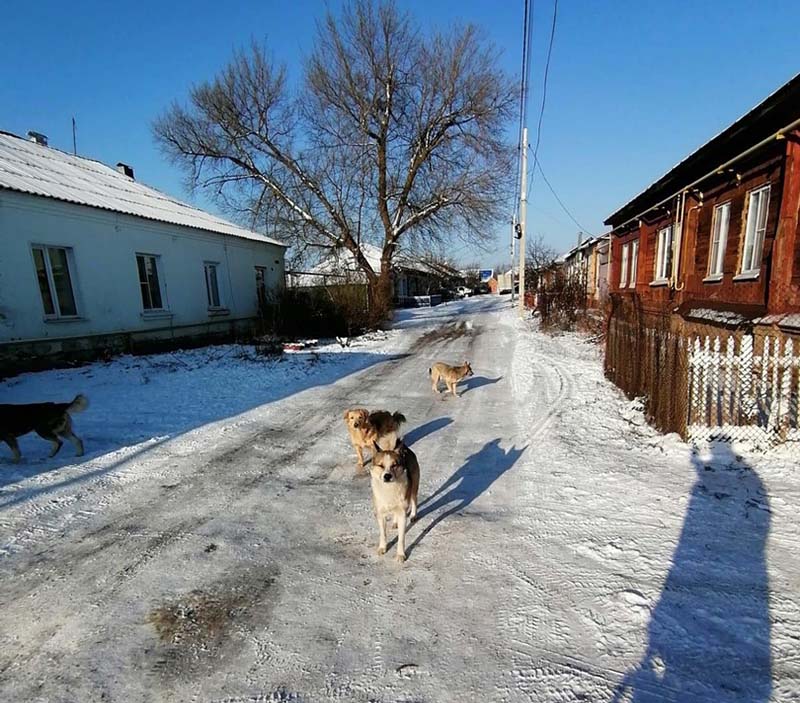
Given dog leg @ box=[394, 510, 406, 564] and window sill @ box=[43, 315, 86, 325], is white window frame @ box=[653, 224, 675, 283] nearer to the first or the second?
dog leg @ box=[394, 510, 406, 564]

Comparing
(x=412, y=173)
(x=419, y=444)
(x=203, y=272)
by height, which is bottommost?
(x=419, y=444)

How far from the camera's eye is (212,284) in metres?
16.5

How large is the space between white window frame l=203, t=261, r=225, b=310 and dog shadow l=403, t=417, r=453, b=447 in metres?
12.4

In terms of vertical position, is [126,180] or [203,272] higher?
[126,180]

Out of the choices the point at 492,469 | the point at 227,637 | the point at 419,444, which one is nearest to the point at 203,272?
the point at 419,444

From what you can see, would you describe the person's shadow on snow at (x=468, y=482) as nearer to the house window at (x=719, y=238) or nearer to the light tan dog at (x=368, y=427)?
the light tan dog at (x=368, y=427)

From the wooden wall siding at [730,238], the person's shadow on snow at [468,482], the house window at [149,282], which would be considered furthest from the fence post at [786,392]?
the house window at [149,282]

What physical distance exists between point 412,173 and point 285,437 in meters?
23.3

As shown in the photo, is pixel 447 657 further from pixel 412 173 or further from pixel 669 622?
pixel 412 173

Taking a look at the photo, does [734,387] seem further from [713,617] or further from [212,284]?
[212,284]

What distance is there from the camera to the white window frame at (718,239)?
9.20 metres

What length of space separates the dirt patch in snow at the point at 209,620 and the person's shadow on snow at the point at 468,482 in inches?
43.1

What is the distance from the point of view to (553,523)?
3.46 metres

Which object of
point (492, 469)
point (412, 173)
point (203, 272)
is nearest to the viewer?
point (492, 469)
